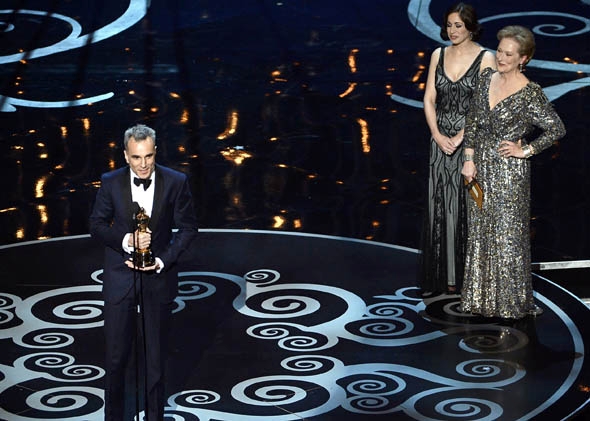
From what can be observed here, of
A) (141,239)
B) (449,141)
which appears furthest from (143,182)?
(449,141)

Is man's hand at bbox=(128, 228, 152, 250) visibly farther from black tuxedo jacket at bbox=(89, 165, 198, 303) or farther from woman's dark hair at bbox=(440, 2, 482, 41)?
woman's dark hair at bbox=(440, 2, 482, 41)

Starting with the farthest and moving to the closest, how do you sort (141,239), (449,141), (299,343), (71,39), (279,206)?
(71,39), (279,206), (449,141), (299,343), (141,239)

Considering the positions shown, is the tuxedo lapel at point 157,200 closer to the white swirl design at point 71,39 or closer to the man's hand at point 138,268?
the man's hand at point 138,268

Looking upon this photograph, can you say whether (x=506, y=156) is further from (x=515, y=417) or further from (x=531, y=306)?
(x=515, y=417)

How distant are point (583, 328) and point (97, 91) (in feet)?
21.7

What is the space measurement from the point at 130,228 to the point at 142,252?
1.13 ft

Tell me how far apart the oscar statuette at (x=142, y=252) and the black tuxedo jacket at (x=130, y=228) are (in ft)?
0.75

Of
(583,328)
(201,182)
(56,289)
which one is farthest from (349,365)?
(201,182)

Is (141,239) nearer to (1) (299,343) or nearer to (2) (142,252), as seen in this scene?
(2) (142,252)

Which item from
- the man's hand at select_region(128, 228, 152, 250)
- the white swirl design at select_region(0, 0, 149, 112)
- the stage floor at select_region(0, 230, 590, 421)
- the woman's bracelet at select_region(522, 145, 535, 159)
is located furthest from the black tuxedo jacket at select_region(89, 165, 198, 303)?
the white swirl design at select_region(0, 0, 149, 112)

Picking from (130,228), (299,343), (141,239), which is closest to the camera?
(141,239)

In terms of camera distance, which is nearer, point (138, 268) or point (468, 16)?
point (138, 268)

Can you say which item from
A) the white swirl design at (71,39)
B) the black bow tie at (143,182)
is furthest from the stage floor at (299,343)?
the white swirl design at (71,39)

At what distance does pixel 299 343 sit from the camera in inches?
261
